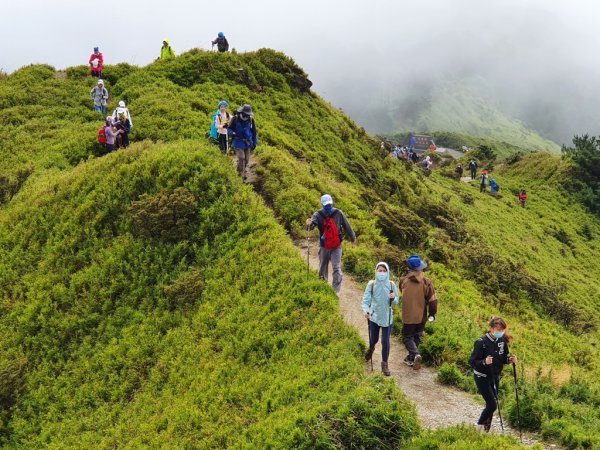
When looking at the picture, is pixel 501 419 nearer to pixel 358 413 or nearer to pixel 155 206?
pixel 358 413

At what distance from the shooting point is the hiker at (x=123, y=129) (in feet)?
82.7

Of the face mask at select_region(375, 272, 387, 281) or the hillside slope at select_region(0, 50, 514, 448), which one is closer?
the hillside slope at select_region(0, 50, 514, 448)

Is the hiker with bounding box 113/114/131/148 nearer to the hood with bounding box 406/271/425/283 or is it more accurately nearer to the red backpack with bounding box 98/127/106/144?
the red backpack with bounding box 98/127/106/144

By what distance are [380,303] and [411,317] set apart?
127 centimetres

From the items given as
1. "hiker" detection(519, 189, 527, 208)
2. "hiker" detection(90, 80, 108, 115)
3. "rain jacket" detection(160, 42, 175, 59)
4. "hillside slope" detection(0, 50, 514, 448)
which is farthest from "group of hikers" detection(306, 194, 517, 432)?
"hiker" detection(519, 189, 527, 208)

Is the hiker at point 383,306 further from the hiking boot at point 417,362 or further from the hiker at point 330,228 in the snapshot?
the hiker at point 330,228

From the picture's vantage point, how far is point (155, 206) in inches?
712

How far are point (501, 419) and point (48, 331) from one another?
502 inches

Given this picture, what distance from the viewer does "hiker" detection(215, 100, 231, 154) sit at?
74.3ft

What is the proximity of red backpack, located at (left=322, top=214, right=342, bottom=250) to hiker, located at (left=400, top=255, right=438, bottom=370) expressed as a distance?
2.34 m

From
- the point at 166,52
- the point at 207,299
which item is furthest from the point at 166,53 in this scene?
the point at 207,299

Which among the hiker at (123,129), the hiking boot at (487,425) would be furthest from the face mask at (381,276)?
the hiker at (123,129)

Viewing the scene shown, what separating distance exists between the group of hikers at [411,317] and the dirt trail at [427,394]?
314 millimetres

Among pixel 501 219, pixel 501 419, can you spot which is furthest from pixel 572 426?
pixel 501 219
